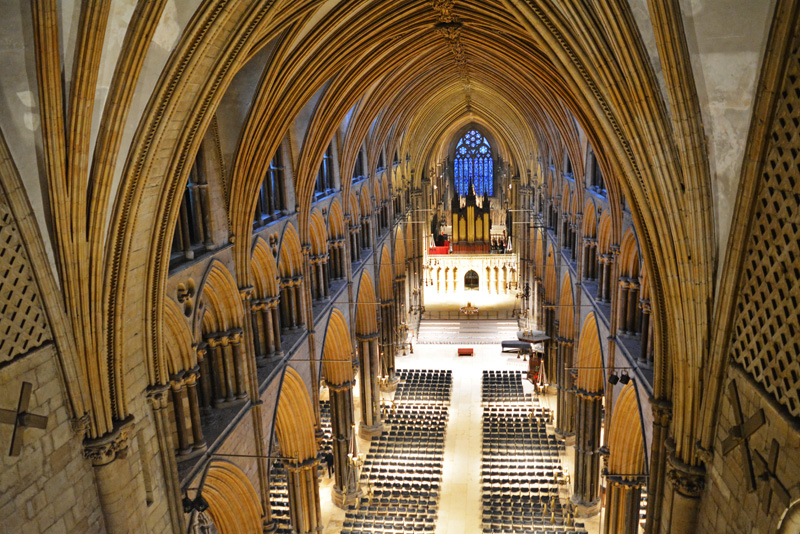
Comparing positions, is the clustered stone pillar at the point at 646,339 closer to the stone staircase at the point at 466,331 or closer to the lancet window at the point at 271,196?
the lancet window at the point at 271,196

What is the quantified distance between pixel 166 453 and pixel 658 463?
7.76 meters

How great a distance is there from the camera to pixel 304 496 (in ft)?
59.5

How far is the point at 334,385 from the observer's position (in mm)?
21391

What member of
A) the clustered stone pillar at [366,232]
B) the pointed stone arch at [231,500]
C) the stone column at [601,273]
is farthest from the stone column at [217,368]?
the clustered stone pillar at [366,232]

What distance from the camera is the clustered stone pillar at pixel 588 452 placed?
20016mm

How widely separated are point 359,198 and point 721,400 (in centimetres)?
1931

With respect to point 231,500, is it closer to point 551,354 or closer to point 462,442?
point 462,442

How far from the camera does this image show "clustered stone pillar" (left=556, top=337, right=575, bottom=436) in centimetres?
2414

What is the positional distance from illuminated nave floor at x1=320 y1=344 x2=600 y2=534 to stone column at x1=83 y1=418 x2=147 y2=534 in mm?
11688

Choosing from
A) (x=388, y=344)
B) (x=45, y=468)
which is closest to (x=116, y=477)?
(x=45, y=468)

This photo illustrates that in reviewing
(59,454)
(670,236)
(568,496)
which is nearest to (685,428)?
(670,236)

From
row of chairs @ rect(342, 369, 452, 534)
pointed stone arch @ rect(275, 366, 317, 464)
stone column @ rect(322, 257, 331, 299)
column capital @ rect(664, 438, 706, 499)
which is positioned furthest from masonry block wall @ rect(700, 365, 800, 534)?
stone column @ rect(322, 257, 331, 299)

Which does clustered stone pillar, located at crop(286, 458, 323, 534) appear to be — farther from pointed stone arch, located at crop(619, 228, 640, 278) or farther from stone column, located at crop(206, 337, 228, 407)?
pointed stone arch, located at crop(619, 228, 640, 278)

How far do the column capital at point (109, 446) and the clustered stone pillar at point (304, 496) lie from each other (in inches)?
373
